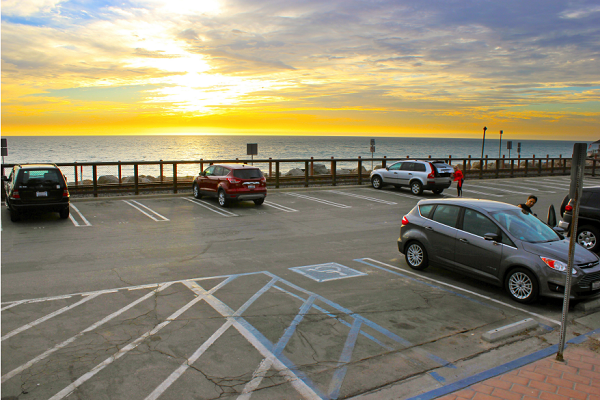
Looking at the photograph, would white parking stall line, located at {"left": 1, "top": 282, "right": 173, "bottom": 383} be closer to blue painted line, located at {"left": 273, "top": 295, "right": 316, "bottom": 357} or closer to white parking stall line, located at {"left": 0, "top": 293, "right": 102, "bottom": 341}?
white parking stall line, located at {"left": 0, "top": 293, "right": 102, "bottom": 341}

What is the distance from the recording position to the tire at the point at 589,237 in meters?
11.2

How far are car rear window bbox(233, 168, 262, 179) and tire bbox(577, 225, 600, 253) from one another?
439 inches

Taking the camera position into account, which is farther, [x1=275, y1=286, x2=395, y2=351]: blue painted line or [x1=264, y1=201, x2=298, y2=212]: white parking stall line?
[x1=264, y1=201, x2=298, y2=212]: white parking stall line

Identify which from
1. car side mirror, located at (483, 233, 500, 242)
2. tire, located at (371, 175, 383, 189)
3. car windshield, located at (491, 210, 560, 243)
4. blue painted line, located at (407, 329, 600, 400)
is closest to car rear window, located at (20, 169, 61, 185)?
car side mirror, located at (483, 233, 500, 242)

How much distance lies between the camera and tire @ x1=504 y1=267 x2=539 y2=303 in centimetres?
758

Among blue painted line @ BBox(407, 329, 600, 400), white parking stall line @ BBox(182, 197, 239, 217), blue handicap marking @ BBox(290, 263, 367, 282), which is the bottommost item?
blue painted line @ BBox(407, 329, 600, 400)

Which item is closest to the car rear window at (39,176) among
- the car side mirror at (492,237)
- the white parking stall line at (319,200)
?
the white parking stall line at (319,200)

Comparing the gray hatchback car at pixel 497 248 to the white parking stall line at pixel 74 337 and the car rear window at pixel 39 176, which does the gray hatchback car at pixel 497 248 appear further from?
the car rear window at pixel 39 176

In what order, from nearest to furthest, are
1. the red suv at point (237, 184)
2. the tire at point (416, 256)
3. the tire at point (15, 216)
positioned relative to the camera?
the tire at point (416, 256) < the tire at point (15, 216) < the red suv at point (237, 184)

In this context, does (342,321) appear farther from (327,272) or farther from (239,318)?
(327,272)

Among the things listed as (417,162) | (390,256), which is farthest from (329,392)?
(417,162)

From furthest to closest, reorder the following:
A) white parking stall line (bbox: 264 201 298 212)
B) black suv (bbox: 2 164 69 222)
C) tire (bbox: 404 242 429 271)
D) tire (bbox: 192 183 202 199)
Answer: tire (bbox: 192 183 202 199)
white parking stall line (bbox: 264 201 298 212)
black suv (bbox: 2 164 69 222)
tire (bbox: 404 242 429 271)

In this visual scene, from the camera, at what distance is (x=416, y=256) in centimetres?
962

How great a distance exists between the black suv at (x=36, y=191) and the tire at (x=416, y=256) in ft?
36.5
